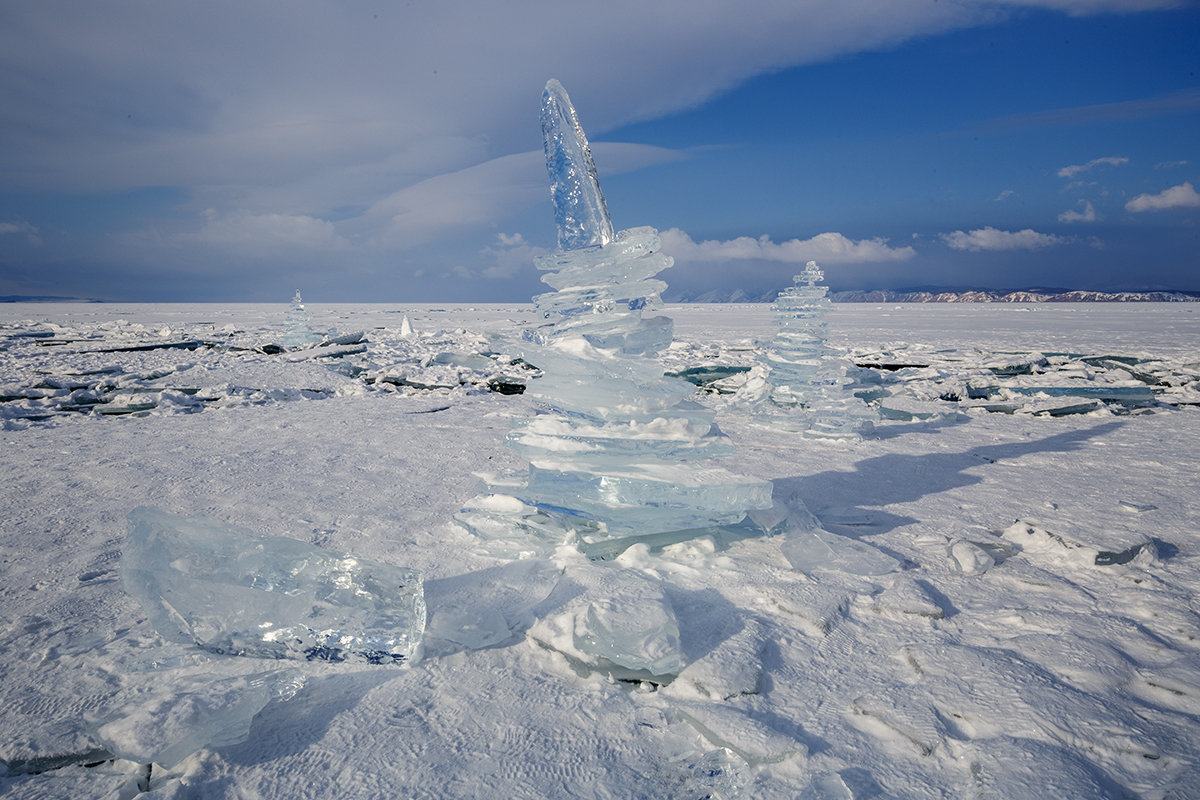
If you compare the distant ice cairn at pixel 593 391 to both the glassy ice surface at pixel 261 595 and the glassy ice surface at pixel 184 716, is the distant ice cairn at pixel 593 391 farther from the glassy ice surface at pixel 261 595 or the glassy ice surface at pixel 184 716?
the glassy ice surface at pixel 184 716

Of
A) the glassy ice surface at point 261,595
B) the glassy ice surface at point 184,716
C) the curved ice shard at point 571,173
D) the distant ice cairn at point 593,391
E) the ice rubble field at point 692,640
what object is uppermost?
the curved ice shard at point 571,173

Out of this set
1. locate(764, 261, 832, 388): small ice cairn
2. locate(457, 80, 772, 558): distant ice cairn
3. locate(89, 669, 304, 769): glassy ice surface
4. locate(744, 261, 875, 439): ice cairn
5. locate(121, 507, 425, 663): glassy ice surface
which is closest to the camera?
locate(89, 669, 304, 769): glassy ice surface

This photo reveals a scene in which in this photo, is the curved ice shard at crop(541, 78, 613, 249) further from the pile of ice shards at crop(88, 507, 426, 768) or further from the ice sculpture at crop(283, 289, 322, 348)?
the ice sculpture at crop(283, 289, 322, 348)

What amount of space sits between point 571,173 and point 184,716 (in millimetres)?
2792

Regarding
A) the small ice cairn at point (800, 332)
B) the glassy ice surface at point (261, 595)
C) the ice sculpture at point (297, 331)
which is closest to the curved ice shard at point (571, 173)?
the glassy ice surface at point (261, 595)

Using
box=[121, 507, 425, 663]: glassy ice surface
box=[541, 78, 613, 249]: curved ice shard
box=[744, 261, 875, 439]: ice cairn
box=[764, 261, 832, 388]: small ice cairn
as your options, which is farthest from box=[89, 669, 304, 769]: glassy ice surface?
box=[764, 261, 832, 388]: small ice cairn

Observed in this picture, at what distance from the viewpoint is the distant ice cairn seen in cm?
328

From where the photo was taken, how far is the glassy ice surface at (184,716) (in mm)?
1717

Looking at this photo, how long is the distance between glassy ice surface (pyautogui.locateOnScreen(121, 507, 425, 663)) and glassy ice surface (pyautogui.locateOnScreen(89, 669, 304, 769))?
6.9 inches

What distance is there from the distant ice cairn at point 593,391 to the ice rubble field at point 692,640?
24 centimetres

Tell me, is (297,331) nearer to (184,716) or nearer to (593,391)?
(593,391)

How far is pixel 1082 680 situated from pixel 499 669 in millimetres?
2015

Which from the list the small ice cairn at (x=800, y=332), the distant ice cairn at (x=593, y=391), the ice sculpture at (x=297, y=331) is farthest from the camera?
the ice sculpture at (x=297, y=331)

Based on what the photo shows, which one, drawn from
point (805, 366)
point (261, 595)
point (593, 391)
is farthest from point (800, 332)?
point (261, 595)
